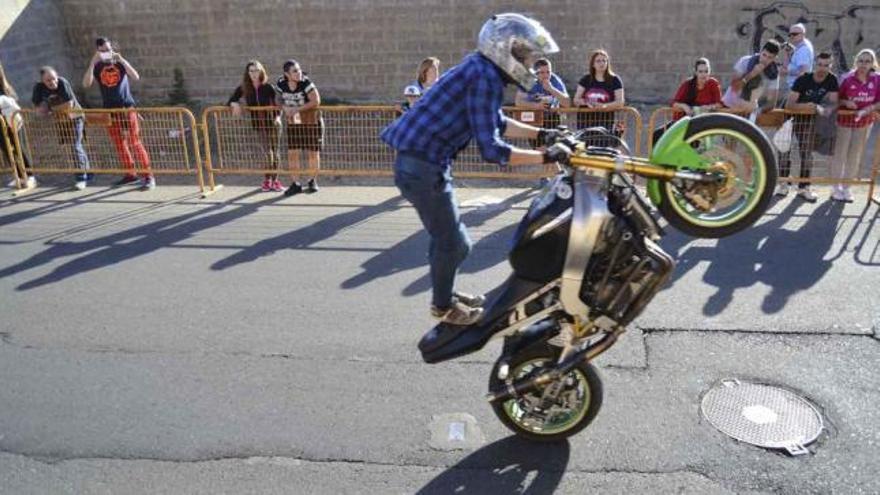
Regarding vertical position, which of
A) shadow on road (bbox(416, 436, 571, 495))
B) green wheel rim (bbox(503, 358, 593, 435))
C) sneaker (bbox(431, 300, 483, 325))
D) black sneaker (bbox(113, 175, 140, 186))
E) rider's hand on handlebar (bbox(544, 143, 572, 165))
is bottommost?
shadow on road (bbox(416, 436, 571, 495))

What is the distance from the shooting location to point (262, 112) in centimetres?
959

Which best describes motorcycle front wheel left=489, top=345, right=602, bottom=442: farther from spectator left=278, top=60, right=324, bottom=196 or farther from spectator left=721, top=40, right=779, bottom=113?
spectator left=278, top=60, right=324, bottom=196

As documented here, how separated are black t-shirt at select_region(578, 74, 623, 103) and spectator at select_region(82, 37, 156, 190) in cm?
581

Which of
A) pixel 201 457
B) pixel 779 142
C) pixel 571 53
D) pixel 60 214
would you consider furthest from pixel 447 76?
pixel 571 53

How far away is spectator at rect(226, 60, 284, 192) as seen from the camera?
9531 mm

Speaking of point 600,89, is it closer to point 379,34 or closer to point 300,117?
point 300,117

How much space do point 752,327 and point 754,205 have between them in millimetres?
2023

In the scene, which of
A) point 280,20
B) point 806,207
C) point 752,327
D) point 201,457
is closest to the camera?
point 201,457

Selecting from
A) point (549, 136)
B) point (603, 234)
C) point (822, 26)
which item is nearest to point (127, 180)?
point (549, 136)

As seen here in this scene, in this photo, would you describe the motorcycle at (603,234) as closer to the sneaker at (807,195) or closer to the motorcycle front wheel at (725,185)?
the motorcycle front wheel at (725,185)

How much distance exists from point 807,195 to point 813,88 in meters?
1.25

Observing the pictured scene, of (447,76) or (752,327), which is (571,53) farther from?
(447,76)

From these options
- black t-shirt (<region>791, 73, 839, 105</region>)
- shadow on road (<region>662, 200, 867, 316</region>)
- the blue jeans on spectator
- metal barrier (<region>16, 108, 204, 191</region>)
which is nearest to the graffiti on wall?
black t-shirt (<region>791, 73, 839, 105</region>)

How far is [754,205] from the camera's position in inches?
141
